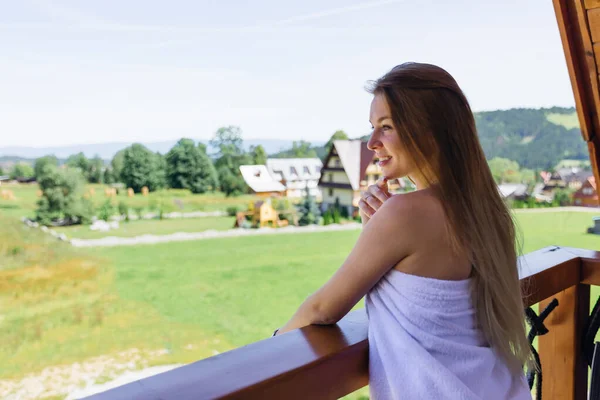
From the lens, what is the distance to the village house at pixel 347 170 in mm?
11320

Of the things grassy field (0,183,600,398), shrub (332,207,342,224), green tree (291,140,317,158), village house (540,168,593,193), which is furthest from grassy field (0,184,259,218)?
village house (540,168,593,193)

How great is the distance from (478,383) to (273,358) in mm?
189

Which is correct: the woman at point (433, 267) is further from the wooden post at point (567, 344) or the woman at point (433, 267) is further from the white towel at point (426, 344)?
the wooden post at point (567, 344)

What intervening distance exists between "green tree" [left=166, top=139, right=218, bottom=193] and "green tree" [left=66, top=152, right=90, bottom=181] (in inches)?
65.9

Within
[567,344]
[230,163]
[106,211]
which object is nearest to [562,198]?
[230,163]

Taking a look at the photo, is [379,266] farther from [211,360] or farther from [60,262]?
[60,262]

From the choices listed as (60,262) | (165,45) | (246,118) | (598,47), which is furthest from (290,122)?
(598,47)

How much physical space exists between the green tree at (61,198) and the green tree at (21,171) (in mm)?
217

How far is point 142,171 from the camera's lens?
1151 centimetres

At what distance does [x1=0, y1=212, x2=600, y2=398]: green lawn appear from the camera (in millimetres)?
11000

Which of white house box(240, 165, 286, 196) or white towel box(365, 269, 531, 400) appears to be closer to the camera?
white towel box(365, 269, 531, 400)

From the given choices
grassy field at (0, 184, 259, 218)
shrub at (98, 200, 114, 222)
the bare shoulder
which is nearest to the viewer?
the bare shoulder

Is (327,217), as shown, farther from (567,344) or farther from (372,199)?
(372,199)

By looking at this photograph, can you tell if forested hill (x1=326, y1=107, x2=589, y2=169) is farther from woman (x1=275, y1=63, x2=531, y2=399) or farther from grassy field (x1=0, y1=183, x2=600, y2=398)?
woman (x1=275, y1=63, x2=531, y2=399)
